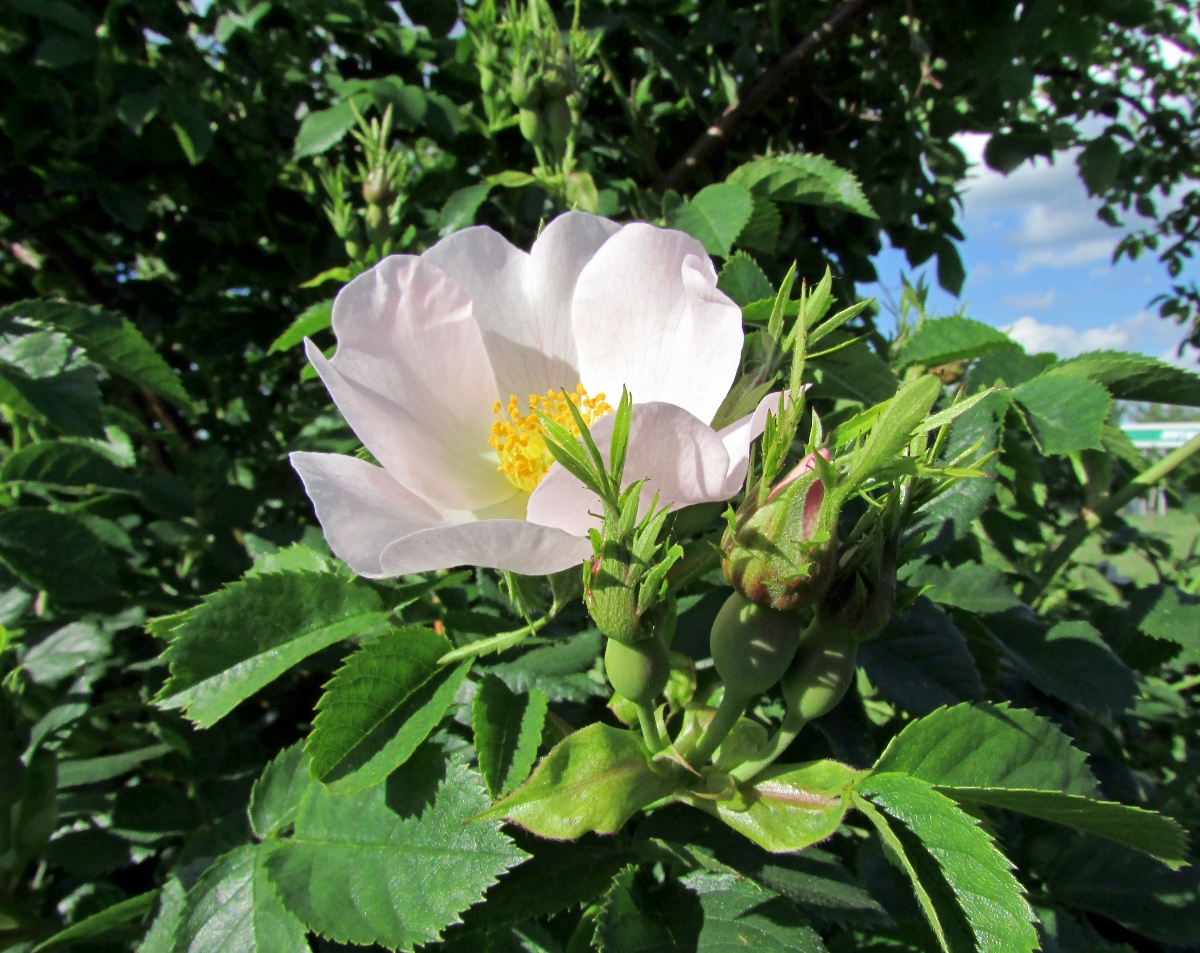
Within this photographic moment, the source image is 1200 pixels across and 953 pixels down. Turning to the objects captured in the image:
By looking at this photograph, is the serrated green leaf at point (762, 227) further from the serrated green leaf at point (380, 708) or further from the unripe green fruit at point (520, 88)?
the serrated green leaf at point (380, 708)

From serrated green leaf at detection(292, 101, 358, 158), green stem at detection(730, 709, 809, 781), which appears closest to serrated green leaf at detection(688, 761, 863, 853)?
green stem at detection(730, 709, 809, 781)

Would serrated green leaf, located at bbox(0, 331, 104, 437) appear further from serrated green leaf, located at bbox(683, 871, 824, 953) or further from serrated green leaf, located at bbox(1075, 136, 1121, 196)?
serrated green leaf, located at bbox(1075, 136, 1121, 196)

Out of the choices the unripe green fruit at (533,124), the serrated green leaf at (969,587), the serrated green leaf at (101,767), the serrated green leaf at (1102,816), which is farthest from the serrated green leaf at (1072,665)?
the serrated green leaf at (101,767)

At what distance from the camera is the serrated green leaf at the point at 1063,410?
110cm

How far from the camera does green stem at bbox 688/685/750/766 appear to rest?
745 millimetres

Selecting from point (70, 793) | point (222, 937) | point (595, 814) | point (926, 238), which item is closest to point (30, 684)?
point (70, 793)

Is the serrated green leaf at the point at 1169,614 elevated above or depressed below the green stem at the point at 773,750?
below

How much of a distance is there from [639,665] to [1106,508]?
4.51 feet

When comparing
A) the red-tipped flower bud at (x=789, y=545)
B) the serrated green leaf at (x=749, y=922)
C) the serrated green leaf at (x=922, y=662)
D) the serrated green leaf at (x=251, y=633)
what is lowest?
the serrated green leaf at (x=749, y=922)

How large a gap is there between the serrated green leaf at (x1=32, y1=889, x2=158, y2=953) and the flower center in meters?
0.74

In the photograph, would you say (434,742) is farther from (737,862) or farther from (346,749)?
(737,862)

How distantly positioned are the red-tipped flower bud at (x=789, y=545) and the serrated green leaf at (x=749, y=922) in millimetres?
399

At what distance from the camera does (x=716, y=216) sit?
1358 mm

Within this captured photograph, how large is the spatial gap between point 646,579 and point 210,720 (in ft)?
1.70
